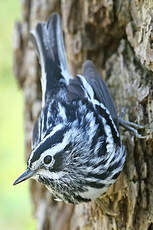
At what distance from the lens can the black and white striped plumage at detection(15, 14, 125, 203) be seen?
3.68m

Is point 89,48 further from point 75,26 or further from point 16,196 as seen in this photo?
point 16,196

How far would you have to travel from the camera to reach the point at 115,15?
468 cm

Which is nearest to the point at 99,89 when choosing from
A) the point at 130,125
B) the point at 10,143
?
the point at 130,125

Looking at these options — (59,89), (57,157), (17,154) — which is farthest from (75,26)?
(17,154)

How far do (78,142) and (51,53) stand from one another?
1.27 metres

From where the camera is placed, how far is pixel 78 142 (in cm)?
388

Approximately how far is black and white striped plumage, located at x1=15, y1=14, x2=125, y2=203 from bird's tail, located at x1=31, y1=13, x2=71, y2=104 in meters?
0.09

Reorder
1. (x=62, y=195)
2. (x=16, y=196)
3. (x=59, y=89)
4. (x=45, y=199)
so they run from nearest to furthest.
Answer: (x=62, y=195) → (x=59, y=89) → (x=45, y=199) → (x=16, y=196)

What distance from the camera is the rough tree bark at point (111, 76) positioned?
3912mm

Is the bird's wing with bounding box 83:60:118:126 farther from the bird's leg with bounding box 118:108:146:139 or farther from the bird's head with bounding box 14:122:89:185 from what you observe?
the bird's head with bounding box 14:122:89:185

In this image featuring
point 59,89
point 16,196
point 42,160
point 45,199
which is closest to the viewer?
point 42,160

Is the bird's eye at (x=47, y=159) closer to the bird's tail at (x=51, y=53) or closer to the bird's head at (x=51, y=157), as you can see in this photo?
the bird's head at (x=51, y=157)

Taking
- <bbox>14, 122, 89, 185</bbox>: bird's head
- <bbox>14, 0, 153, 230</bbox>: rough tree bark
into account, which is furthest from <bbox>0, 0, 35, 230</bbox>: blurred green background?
<bbox>14, 122, 89, 185</bbox>: bird's head

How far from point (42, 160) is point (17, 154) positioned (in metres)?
3.87
